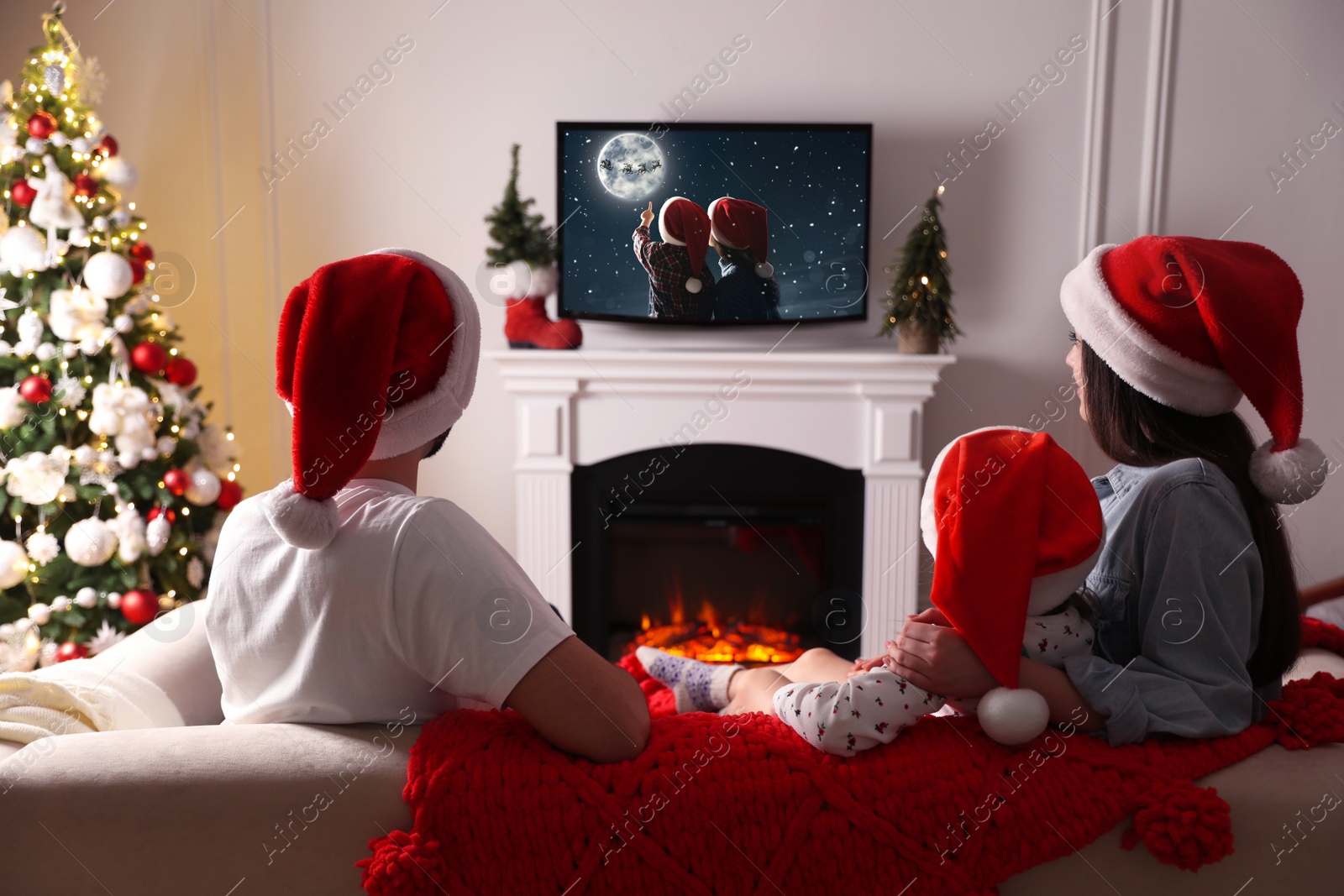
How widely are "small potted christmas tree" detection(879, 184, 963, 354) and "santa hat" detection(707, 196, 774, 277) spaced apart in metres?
0.46

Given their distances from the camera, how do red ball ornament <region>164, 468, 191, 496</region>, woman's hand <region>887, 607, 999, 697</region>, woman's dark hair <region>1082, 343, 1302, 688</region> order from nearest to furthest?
1. woman's hand <region>887, 607, 999, 697</region>
2. woman's dark hair <region>1082, 343, 1302, 688</region>
3. red ball ornament <region>164, 468, 191, 496</region>

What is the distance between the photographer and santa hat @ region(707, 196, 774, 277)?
3021 millimetres

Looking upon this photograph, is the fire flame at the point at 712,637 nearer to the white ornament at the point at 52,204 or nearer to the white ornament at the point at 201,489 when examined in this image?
the white ornament at the point at 201,489

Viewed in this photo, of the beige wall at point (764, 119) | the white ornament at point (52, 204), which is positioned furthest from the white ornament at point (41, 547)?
the beige wall at point (764, 119)

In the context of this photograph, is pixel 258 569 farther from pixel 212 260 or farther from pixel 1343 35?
pixel 1343 35

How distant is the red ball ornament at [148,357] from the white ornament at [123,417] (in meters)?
0.08

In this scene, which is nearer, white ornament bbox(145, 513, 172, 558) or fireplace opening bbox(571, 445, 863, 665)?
white ornament bbox(145, 513, 172, 558)

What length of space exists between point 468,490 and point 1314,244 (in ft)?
10.2

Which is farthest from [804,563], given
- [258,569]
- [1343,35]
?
[1343,35]

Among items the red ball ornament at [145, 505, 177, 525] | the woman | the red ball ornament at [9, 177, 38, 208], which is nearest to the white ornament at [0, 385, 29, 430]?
the red ball ornament at [145, 505, 177, 525]

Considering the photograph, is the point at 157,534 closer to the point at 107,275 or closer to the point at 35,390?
the point at 35,390

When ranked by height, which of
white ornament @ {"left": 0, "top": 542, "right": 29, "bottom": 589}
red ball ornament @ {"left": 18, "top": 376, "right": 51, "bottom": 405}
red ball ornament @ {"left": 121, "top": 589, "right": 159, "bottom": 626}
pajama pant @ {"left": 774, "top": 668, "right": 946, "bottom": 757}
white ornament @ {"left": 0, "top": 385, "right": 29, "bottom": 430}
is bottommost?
red ball ornament @ {"left": 121, "top": 589, "right": 159, "bottom": 626}

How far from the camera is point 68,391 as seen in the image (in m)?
2.54

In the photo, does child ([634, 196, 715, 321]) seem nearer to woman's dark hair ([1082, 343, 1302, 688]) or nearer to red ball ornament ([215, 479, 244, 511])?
red ball ornament ([215, 479, 244, 511])
